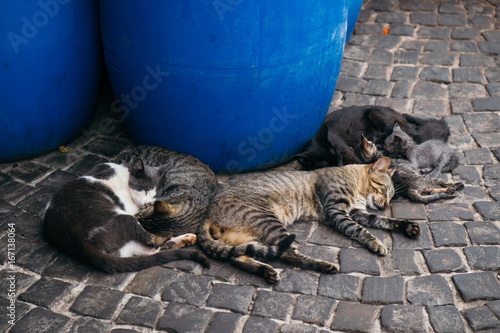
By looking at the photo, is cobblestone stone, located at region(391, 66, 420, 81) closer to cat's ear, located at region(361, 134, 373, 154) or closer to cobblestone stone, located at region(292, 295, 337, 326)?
cat's ear, located at region(361, 134, 373, 154)

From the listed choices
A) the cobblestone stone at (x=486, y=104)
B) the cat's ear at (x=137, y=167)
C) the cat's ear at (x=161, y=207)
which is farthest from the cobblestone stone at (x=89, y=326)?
the cobblestone stone at (x=486, y=104)

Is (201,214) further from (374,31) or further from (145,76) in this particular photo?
(374,31)

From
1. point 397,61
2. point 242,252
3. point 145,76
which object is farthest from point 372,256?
point 397,61

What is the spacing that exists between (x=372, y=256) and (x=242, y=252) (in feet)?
2.98

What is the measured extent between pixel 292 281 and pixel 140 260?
1.01 m

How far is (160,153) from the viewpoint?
Result: 467 centimetres

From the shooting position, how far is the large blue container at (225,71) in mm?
4082

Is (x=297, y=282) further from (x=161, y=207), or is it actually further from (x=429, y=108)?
(x=429, y=108)

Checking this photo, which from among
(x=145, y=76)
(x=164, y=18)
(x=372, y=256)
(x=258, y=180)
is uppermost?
(x=164, y=18)

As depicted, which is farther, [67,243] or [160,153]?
[160,153]

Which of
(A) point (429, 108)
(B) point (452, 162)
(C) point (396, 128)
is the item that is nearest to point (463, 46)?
(A) point (429, 108)

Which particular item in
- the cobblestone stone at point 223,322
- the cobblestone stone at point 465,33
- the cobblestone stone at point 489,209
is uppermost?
the cobblestone stone at point 465,33

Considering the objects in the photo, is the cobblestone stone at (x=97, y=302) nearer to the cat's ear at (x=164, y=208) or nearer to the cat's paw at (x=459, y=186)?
the cat's ear at (x=164, y=208)

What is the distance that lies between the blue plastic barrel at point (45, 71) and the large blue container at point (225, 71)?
277mm
